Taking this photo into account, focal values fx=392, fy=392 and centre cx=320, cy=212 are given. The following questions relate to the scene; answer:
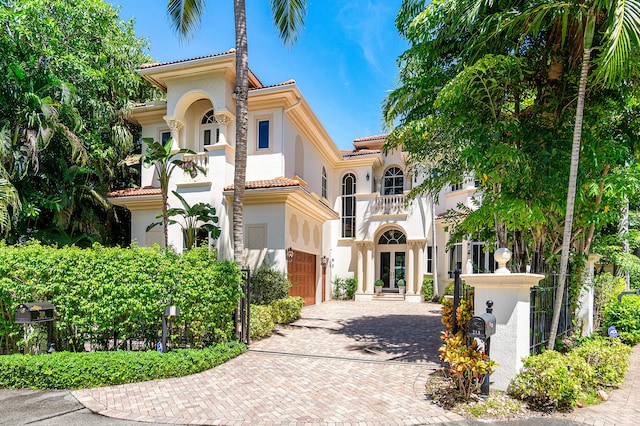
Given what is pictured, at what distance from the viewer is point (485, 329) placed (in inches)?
215

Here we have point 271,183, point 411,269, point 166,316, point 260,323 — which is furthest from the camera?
point 411,269

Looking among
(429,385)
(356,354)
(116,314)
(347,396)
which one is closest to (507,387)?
(429,385)

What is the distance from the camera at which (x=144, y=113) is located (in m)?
16.8

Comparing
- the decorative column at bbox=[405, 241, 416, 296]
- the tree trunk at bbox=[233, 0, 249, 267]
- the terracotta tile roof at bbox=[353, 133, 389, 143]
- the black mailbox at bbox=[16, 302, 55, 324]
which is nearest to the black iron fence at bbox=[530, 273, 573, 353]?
the tree trunk at bbox=[233, 0, 249, 267]

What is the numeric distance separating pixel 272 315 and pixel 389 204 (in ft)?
41.1

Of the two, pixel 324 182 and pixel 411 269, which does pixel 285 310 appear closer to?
pixel 324 182

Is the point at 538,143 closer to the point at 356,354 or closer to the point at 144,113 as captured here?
the point at 356,354

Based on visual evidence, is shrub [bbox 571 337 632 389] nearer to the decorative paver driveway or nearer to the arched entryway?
the decorative paver driveway

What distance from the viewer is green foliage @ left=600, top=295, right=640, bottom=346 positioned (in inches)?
372

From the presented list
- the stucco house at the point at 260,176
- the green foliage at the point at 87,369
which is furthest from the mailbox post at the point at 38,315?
the stucco house at the point at 260,176

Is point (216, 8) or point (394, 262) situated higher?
point (216, 8)

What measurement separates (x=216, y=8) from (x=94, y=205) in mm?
10259

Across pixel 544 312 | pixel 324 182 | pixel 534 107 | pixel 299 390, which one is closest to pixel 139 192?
pixel 324 182

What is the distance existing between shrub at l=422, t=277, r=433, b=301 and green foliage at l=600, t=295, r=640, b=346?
465 inches
